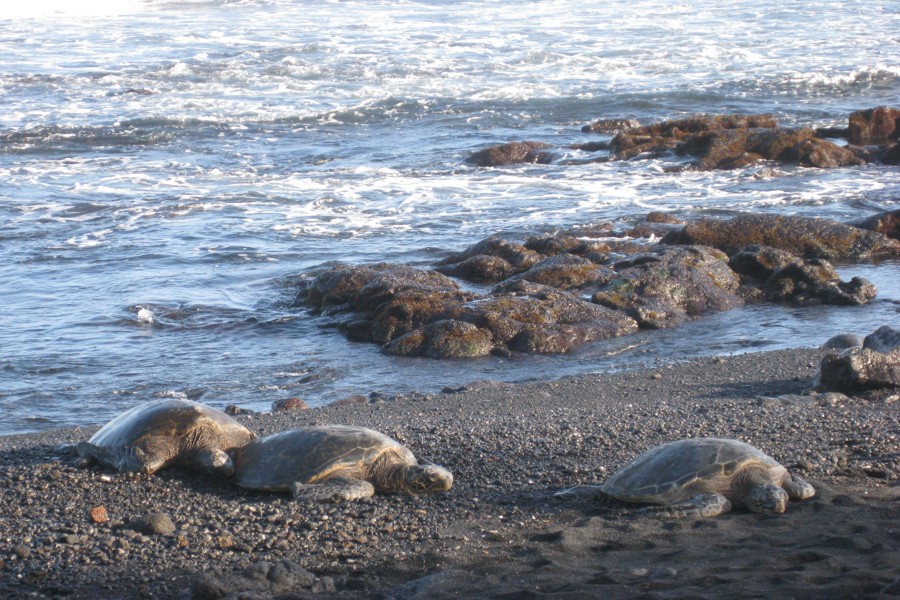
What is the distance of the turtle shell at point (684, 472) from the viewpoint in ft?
16.0

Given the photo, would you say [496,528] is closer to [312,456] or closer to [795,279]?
[312,456]

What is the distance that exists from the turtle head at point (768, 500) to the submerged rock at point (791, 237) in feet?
22.1

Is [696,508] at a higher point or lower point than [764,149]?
lower

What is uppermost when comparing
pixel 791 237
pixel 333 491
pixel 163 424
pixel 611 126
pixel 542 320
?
pixel 611 126

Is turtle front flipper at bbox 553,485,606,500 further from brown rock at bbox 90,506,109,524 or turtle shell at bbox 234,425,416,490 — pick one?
brown rock at bbox 90,506,109,524

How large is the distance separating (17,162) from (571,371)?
1283cm

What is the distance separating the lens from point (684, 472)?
493cm

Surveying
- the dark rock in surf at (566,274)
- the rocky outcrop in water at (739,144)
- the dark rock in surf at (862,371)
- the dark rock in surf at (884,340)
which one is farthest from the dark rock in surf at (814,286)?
the rocky outcrop in water at (739,144)

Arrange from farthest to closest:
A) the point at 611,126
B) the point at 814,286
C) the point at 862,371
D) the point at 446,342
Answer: the point at 611,126
the point at 814,286
the point at 446,342
the point at 862,371

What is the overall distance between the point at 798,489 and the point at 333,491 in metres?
2.24

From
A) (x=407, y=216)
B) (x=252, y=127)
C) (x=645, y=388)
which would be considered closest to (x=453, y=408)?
(x=645, y=388)

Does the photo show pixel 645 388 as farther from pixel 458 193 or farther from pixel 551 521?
pixel 458 193

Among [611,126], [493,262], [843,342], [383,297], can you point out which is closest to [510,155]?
[611,126]

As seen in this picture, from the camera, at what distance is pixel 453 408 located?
731cm
